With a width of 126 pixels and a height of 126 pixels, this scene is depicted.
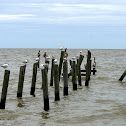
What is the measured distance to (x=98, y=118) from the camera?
10.2m

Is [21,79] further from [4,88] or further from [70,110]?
[70,110]

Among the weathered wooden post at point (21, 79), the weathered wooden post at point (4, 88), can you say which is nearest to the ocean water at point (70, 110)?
the weathered wooden post at point (4, 88)

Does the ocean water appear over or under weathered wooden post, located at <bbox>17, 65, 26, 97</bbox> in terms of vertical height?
under

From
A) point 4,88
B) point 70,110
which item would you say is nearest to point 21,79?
point 4,88

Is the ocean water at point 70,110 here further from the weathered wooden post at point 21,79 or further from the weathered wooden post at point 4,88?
the weathered wooden post at point 21,79

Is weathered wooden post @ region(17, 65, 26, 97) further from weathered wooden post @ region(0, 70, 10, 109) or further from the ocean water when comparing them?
weathered wooden post @ region(0, 70, 10, 109)

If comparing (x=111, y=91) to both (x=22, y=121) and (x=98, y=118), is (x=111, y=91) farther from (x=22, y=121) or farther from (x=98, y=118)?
(x=22, y=121)

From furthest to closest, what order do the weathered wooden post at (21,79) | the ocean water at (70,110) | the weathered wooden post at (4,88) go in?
1. the weathered wooden post at (21,79)
2. the weathered wooden post at (4,88)
3. the ocean water at (70,110)

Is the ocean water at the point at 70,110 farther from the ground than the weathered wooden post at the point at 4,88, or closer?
closer

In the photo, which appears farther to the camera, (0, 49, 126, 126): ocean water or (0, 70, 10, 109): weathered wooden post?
(0, 70, 10, 109): weathered wooden post

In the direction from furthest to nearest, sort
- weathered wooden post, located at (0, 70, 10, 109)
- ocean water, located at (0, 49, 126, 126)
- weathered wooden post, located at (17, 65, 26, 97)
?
weathered wooden post, located at (17, 65, 26, 97) → weathered wooden post, located at (0, 70, 10, 109) → ocean water, located at (0, 49, 126, 126)

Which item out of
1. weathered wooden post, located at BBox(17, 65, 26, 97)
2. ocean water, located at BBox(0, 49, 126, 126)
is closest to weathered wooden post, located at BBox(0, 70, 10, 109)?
ocean water, located at BBox(0, 49, 126, 126)

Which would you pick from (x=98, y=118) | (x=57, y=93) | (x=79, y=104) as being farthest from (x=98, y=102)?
(x=98, y=118)

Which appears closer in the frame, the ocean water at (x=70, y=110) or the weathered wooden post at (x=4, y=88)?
the ocean water at (x=70, y=110)
